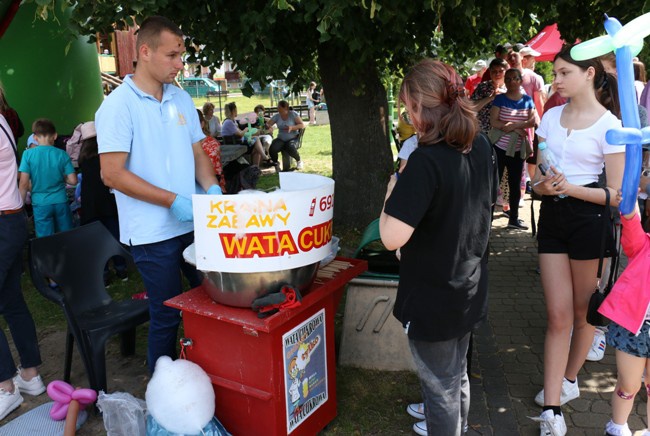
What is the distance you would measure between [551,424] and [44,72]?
25.0ft

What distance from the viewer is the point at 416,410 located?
10.5 ft

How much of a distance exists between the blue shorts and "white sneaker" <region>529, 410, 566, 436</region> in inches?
19.3

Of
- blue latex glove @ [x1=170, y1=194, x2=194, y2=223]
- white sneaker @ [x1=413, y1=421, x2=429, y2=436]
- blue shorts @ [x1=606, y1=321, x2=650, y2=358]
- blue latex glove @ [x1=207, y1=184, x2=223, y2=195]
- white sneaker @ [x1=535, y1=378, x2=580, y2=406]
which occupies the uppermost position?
blue latex glove @ [x1=207, y1=184, x2=223, y2=195]

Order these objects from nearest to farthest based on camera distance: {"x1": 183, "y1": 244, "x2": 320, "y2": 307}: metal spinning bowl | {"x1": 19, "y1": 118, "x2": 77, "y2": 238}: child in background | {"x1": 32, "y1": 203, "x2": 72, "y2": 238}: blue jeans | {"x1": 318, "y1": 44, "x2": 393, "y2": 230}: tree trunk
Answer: {"x1": 183, "y1": 244, "x2": 320, "y2": 307}: metal spinning bowl, {"x1": 19, "y1": 118, "x2": 77, "y2": 238}: child in background, {"x1": 32, "y1": 203, "x2": 72, "y2": 238}: blue jeans, {"x1": 318, "y1": 44, "x2": 393, "y2": 230}: tree trunk

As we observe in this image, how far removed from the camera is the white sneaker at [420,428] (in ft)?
9.95

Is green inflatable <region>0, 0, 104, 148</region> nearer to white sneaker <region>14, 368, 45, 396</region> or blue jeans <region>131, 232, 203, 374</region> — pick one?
white sneaker <region>14, 368, 45, 396</region>

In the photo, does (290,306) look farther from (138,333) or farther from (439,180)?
(138,333)

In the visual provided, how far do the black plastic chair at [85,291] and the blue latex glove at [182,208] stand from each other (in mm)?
951

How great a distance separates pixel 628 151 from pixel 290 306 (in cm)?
150

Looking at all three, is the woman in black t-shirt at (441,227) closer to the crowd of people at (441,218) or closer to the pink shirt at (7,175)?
the crowd of people at (441,218)

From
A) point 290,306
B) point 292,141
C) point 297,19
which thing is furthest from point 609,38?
point 292,141

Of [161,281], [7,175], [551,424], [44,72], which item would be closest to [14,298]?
[7,175]

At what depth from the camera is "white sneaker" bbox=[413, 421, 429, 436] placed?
3.03 m

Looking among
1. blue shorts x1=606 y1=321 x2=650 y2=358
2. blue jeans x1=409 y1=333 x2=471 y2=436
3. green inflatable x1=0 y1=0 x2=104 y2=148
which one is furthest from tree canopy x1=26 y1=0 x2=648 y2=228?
green inflatable x1=0 y1=0 x2=104 y2=148
